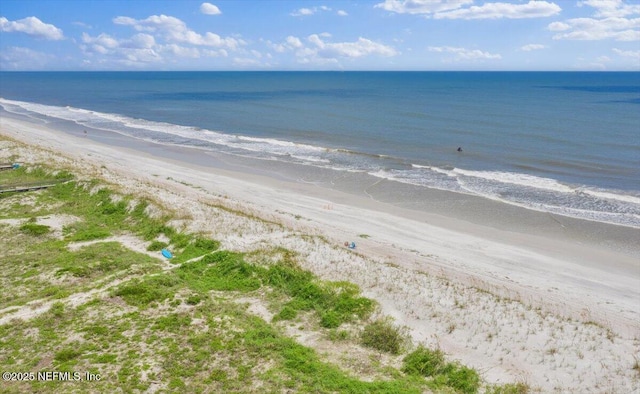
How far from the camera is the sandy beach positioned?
1512cm

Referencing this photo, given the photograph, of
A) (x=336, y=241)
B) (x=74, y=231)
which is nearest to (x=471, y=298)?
(x=336, y=241)

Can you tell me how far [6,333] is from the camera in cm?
1484

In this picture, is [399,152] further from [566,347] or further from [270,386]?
[270,386]

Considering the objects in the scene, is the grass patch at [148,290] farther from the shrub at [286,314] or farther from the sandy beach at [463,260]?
the sandy beach at [463,260]

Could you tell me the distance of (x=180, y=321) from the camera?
15.9m

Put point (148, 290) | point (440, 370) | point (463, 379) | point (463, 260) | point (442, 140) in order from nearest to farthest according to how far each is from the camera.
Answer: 1. point (463, 379)
2. point (440, 370)
3. point (148, 290)
4. point (463, 260)
5. point (442, 140)

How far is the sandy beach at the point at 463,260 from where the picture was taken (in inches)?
595

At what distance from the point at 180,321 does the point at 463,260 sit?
15.4m

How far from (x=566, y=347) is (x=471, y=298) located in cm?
385

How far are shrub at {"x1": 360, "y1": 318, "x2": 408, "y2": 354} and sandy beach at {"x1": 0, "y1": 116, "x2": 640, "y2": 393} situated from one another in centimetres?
64

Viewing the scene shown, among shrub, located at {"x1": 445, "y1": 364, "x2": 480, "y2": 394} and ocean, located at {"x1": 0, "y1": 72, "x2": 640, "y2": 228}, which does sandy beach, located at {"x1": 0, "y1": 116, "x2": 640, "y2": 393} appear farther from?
ocean, located at {"x1": 0, "y1": 72, "x2": 640, "y2": 228}

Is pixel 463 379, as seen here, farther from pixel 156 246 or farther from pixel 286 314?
pixel 156 246

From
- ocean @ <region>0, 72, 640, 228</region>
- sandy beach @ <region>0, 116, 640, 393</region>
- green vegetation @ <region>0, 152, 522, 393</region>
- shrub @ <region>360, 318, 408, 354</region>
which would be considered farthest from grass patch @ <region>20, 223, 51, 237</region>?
ocean @ <region>0, 72, 640, 228</region>

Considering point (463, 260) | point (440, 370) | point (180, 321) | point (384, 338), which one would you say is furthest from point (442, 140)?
point (180, 321)
